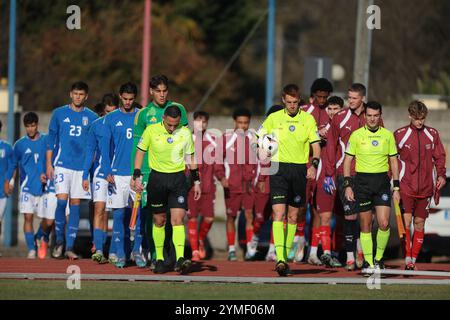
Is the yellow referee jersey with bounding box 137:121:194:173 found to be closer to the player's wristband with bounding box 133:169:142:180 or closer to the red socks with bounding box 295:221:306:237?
the player's wristband with bounding box 133:169:142:180

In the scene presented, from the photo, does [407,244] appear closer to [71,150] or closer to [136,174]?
[136,174]

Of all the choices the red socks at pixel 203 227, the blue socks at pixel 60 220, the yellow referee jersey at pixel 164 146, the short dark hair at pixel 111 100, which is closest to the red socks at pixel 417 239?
the yellow referee jersey at pixel 164 146

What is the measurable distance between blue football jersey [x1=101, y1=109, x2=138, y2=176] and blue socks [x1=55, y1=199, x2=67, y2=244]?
166cm

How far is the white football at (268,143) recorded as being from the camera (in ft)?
58.3

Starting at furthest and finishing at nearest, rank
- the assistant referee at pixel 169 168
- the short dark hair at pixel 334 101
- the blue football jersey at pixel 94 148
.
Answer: the short dark hair at pixel 334 101 → the blue football jersey at pixel 94 148 → the assistant referee at pixel 169 168

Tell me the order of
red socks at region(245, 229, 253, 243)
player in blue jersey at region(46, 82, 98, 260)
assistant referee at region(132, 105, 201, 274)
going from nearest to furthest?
assistant referee at region(132, 105, 201, 274) < player in blue jersey at region(46, 82, 98, 260) < red socks at region(245, 229, 253, 243)

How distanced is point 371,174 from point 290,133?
1216 millimetres

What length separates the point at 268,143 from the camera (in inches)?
702

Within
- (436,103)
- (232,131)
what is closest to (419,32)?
(436,103)

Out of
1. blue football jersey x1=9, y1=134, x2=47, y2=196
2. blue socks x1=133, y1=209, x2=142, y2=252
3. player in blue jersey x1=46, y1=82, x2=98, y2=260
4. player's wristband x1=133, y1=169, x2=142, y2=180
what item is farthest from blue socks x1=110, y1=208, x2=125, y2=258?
blue football jersey x1=9, y1=134, x2=47, y2=196

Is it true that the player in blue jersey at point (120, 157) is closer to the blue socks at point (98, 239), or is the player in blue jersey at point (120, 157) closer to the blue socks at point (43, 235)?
the blue socks at point (98, 239)

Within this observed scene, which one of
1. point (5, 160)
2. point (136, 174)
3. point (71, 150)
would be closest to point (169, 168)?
point (136, 174)

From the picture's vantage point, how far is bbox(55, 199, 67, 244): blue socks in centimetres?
2069
